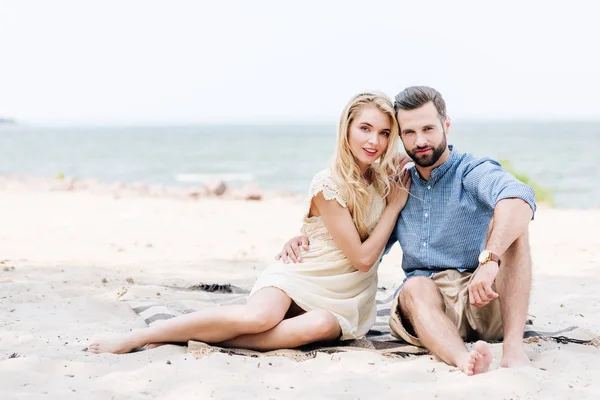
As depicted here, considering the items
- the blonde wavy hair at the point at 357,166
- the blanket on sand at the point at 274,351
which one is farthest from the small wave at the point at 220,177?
the blonde wavy hair at the point at 357,166

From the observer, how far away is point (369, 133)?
3.88 meters

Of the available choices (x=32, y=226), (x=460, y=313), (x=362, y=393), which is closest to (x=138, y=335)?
(x=362, y=393)

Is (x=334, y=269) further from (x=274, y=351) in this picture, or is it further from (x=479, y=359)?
(x=479, y=359)

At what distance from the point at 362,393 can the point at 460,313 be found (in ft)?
3.41

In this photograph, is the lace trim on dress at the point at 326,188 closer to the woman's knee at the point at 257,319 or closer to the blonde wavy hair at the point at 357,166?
the blonde wavy hair at the point at 357,166

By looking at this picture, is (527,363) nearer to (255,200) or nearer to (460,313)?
(460,313)

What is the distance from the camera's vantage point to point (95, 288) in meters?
5.03

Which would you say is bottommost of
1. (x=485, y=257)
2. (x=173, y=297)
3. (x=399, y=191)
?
(x=173, y=297)

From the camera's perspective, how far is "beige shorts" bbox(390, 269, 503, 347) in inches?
147

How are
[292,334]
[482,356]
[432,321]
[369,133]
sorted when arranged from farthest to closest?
[369,133] < [292,334] < [432,321] < [482,356]

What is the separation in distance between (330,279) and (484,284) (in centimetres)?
90

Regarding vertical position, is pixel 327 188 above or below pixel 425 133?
below

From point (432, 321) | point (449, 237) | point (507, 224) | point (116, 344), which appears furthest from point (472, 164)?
point (116, 344)

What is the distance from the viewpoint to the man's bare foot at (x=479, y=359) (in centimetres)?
304
